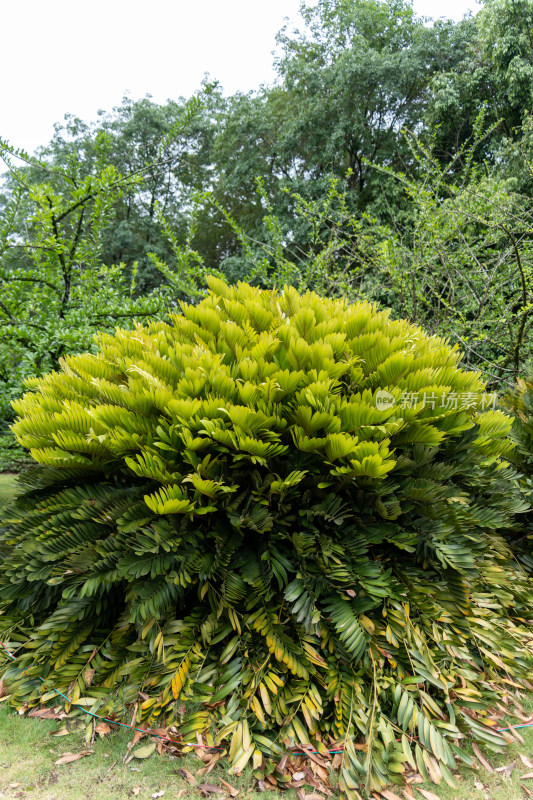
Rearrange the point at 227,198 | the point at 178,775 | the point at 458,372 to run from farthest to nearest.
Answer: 1. the point at 227,198
2. the point at 458,372
3. the point at 178,775

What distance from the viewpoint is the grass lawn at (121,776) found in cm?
172

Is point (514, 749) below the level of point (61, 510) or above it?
below

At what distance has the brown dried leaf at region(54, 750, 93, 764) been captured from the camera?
1825 mm

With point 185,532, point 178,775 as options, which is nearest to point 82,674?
point 178,775

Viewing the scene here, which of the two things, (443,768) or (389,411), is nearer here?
(443,768)

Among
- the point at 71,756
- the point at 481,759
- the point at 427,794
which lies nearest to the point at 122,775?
the point at 71,756

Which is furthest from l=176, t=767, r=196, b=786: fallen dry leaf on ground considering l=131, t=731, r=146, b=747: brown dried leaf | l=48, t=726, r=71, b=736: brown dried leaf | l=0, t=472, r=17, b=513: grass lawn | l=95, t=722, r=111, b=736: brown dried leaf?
l=0, t=472, r=17, b=513: grass lawn

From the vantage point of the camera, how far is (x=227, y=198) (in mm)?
21531

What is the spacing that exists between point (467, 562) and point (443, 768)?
2.79ft

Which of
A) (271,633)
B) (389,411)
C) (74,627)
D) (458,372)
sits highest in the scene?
(458,372)

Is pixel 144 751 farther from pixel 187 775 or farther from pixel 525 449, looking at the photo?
pixel 525 449

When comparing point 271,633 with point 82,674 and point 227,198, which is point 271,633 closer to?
point 82,674

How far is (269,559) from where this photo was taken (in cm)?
213

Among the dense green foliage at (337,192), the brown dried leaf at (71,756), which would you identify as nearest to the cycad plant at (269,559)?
the brown dried leaf at (71,756)
